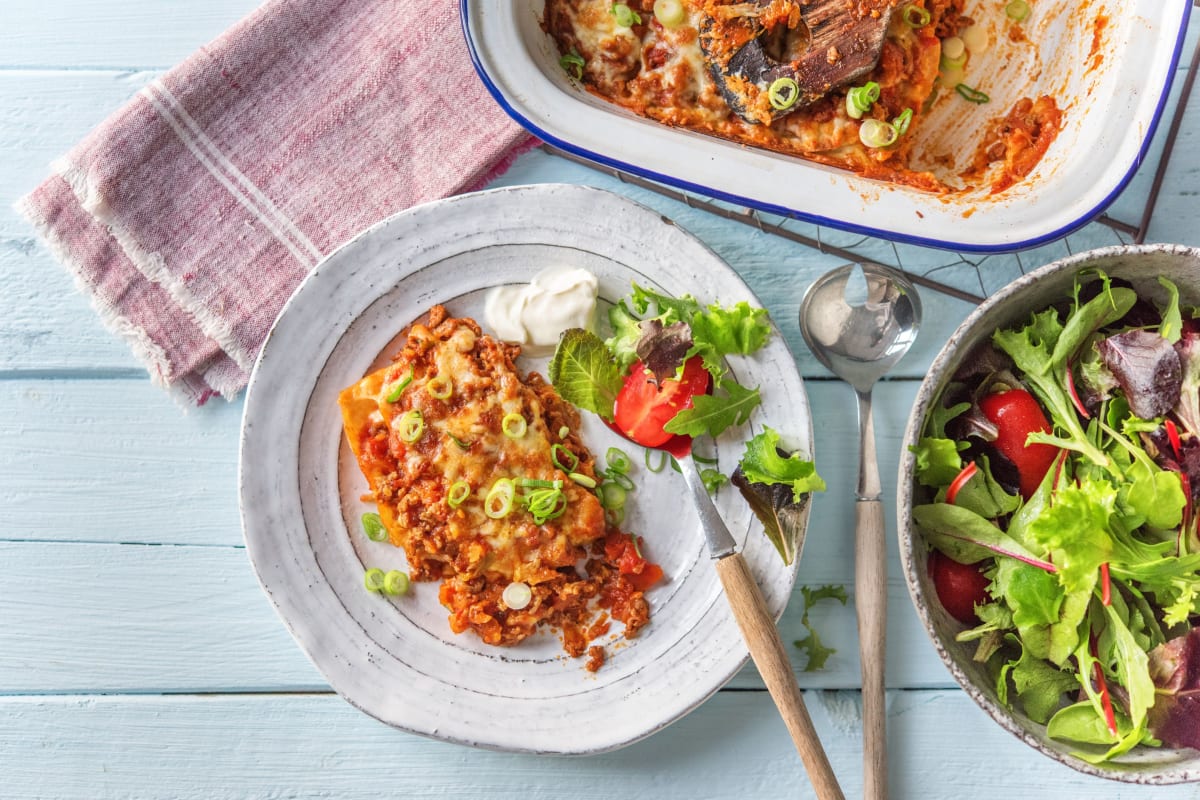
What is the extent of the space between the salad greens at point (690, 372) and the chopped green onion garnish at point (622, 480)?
12 cm

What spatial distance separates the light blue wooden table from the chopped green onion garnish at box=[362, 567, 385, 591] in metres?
0.32

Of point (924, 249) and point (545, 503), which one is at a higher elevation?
point (924, 249)

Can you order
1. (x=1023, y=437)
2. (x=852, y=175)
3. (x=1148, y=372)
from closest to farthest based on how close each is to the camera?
(x=1148, y=372)
(x=1023, y=437)
(x=852, y=175)

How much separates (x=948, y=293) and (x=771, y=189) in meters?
0.60

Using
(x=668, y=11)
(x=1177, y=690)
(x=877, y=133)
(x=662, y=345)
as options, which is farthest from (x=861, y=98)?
(x=1177, y=690)

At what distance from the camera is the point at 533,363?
2.16m

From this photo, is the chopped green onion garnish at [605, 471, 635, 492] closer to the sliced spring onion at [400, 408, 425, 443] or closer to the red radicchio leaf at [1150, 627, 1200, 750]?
the sliced spring onion at [400, 408, 425, 443]

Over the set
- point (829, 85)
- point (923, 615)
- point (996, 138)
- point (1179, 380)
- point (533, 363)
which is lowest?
point (923, 615)

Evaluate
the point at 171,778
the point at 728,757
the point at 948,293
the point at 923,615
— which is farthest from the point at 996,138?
the point at 171,778

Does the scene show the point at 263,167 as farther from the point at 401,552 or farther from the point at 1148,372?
the point at 1148,372

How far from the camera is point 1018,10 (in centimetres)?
220

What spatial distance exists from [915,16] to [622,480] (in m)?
1.33

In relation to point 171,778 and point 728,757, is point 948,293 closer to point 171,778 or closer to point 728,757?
point 728,757

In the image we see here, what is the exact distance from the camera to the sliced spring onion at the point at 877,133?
2096mm
